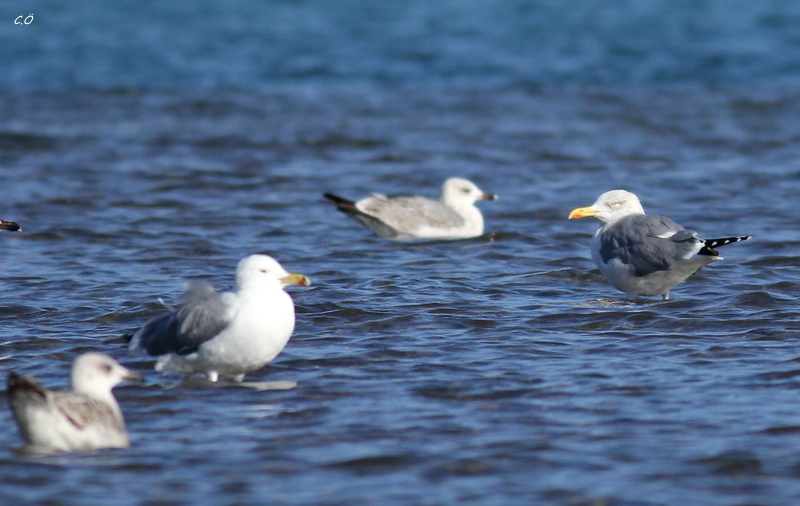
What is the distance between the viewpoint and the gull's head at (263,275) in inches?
246

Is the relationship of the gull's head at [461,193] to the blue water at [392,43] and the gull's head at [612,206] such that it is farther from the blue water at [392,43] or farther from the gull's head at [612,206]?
the blue water at [392,43]

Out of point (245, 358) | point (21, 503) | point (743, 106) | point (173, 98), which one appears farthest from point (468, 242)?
point (173, 98)

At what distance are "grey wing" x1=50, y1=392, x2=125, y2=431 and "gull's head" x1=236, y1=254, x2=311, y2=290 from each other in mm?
1218

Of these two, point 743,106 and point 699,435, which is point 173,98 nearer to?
point 743,106

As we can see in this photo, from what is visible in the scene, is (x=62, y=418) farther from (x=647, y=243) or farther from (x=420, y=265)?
(x=420, y=265)

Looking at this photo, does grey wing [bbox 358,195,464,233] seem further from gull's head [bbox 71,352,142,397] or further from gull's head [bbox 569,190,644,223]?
gull's head [bbox 71,352,142,397]

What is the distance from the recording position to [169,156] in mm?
15883

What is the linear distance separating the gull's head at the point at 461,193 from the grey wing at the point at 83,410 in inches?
284

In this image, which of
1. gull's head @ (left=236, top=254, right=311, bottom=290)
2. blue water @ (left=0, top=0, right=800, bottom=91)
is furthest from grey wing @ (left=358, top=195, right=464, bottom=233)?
blue water @ (left=0, top=0, right=800, bottom=91)

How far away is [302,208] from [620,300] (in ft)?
16.5

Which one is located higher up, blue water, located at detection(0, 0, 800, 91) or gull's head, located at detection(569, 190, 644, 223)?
blue water, located at detection(0, 0, 800, 91)

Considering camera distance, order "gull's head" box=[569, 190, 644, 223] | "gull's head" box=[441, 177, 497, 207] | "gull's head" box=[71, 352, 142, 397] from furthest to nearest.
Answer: "gull's head" box=[441, 177, 497, 207] < "gull's head" box=[569, 190, 644, 223] < "gull's head" box=[71, 352, 142, 397]

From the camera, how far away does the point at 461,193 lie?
12.2m

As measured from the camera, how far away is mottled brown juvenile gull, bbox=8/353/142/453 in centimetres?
508
